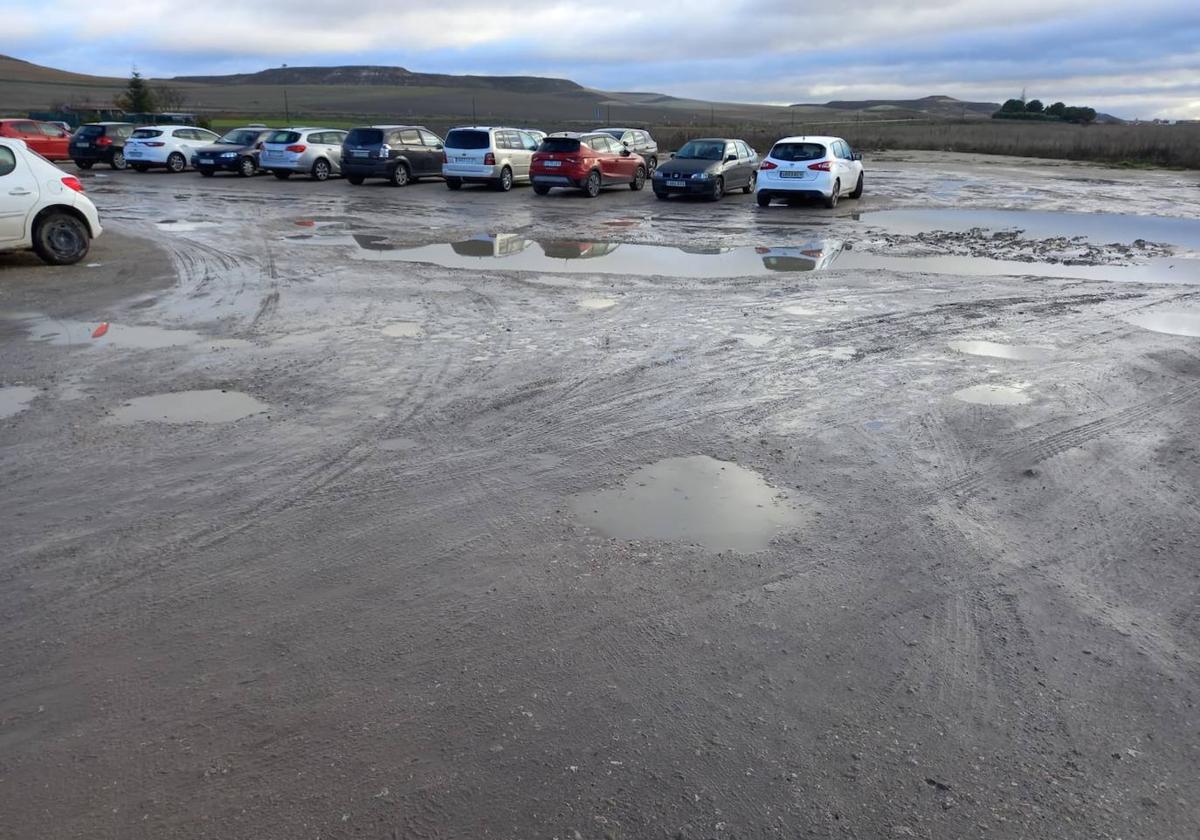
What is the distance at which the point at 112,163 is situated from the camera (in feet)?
107

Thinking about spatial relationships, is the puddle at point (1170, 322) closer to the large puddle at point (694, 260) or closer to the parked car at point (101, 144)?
the large puddle at point (694, 260)

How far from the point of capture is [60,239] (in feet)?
41.7

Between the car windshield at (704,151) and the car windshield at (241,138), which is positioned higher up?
the car windshield at (704,151)

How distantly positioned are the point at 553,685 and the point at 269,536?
→ 1.96 metres

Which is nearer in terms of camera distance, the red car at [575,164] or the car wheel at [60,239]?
the car wheel at [60,239]

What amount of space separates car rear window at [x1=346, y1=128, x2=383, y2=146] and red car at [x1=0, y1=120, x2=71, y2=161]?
13357 mm

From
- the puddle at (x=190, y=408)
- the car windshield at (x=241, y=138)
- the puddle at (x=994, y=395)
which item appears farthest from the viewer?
the car windshield at (x=241, y=138)

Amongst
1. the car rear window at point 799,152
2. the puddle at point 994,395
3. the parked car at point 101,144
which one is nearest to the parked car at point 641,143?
the car rear window at point 799,152

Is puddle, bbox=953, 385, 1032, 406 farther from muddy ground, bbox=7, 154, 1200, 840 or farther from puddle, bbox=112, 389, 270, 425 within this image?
puddle, bbox=112, 389, 270, 425

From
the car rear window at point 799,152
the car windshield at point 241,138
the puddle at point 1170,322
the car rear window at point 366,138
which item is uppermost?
the car rear window at point 799,152

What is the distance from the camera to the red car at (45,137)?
32.3m

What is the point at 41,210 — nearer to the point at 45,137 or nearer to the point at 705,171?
the point at 705,171

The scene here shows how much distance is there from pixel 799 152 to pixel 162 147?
71.9 ft

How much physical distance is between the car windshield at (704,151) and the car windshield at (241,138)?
1470cm
